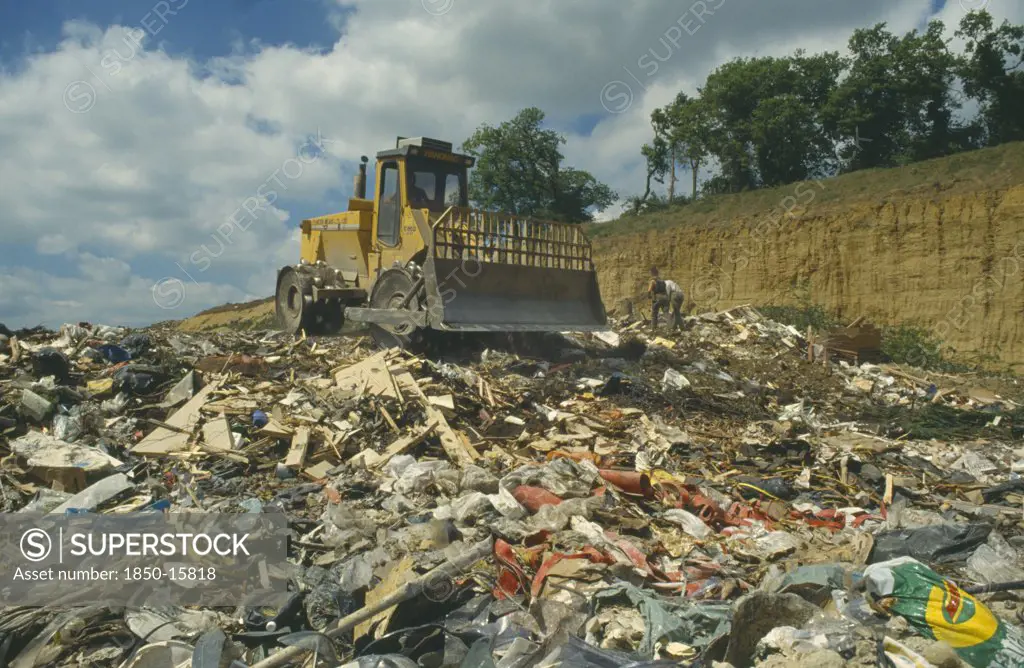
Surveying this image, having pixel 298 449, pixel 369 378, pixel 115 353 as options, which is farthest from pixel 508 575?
pixel 115 353

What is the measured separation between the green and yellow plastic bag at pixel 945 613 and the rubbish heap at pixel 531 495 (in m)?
0.01

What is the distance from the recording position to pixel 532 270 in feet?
33.1

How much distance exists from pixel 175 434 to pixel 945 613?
6.34 meters

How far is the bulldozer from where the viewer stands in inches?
371

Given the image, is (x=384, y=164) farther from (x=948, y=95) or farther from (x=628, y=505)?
(x=948, y=95)

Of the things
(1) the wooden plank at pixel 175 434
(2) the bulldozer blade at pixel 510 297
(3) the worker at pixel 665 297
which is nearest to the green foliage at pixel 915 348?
(3) the worker at pixel 665 297

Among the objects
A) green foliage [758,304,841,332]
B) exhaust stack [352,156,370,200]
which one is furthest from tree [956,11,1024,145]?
exhaust stack [352,156,370,200]

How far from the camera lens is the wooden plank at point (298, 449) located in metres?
6.46

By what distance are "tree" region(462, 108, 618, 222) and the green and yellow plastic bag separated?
32.9 metres

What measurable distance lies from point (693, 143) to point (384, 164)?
27.1 m

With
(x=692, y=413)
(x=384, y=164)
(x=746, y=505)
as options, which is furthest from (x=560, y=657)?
(x=384, y=164)

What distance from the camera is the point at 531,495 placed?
5324 millimetres

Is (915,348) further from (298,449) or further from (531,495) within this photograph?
(298,449)

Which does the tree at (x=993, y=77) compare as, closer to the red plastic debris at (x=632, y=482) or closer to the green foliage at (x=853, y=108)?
the green foliage at (x=853, y=108)
